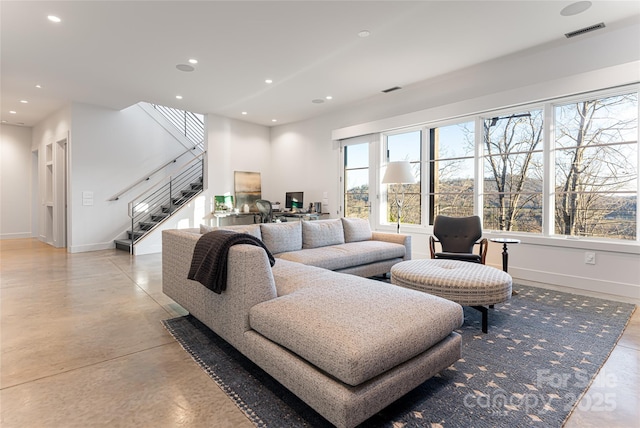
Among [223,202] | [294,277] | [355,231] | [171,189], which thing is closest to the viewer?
[294,277]

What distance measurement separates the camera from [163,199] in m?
7.92

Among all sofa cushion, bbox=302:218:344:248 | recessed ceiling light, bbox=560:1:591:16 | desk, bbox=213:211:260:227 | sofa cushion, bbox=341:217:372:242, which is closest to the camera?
recessed ceiling light, bbox=560:1:591:16

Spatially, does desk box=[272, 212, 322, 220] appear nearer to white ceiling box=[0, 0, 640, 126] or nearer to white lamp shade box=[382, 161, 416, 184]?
white ceiling box=[0, 0, 640, 126]

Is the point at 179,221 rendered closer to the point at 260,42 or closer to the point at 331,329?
the point at 260,42

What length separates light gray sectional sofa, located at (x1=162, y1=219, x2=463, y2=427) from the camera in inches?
53.6

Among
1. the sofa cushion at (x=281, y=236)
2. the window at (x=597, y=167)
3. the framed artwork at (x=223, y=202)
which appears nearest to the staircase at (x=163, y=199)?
the framed artwork at (x=223, y=202)

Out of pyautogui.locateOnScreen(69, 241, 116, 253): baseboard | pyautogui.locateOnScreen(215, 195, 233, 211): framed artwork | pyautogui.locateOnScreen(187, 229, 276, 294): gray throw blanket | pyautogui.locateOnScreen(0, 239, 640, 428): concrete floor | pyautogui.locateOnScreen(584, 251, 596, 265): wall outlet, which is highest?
pyautogui.locateOnScreen(215, 195, 233, 211): framed artwork

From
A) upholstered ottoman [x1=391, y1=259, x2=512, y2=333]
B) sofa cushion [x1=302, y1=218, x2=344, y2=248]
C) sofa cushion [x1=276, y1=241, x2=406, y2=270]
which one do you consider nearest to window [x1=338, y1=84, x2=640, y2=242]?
sofa cushion [x1=276, y1=241, x2=406, y2=270]

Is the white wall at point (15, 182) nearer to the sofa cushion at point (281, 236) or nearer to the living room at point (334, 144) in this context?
the living room at point (334, 144)

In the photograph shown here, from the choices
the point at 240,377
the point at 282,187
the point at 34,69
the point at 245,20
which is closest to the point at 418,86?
the point at 245,20

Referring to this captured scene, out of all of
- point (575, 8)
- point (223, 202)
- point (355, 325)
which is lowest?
Answer: point (355, 325)

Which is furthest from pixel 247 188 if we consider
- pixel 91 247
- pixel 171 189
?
pixel 91 247

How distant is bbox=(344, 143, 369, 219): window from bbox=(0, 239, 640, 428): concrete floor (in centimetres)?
410

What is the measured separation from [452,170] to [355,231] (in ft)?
6.72
